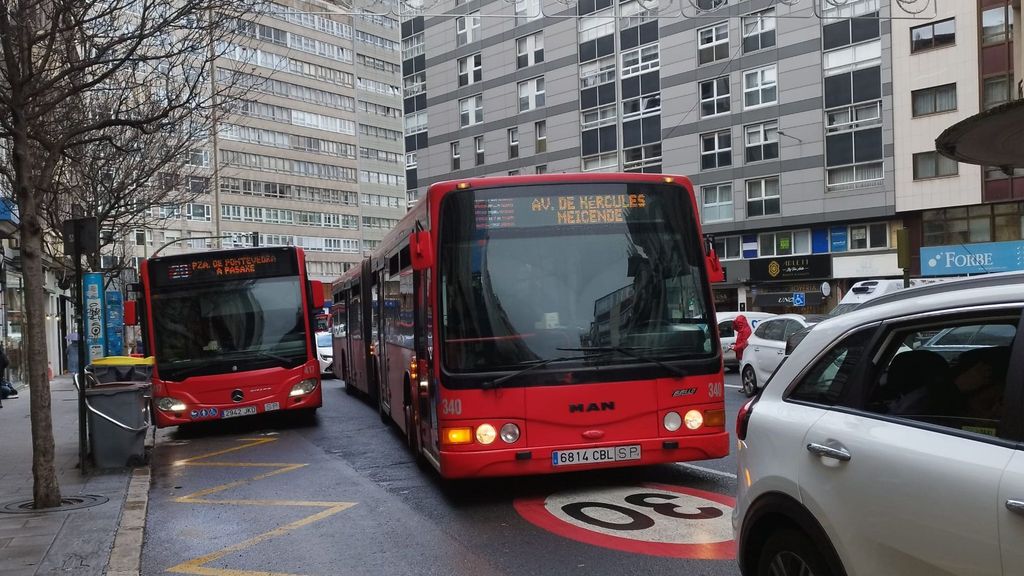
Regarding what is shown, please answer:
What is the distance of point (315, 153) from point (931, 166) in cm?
7093

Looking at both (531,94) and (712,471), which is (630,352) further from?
(531,94)

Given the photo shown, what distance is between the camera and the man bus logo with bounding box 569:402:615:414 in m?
7.71

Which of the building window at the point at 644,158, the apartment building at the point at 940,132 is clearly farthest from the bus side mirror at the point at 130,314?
the building window at the point at 644,158

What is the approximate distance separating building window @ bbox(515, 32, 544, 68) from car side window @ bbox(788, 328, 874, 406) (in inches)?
1967

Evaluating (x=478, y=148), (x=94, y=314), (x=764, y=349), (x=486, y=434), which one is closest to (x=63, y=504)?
(x=486, y=434)

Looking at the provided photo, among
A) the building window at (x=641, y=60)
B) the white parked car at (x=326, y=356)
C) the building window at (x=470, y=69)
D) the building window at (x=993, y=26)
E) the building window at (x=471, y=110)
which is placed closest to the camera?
the white parked car at (x=326, y=356)

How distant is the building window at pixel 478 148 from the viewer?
56344 mm

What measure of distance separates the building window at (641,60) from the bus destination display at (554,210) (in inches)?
1577

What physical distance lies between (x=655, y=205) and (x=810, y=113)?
117 ft

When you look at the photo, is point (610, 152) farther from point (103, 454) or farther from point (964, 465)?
point (964, 465)

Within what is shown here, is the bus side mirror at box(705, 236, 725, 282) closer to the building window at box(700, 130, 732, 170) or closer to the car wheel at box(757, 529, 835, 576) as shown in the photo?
the car wheel at box(757, 529, 835, 576)

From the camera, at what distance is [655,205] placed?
824 centimetres

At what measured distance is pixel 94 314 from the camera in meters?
24.3

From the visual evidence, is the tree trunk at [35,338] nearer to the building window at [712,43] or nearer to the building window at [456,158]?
the building window at [712,43]
